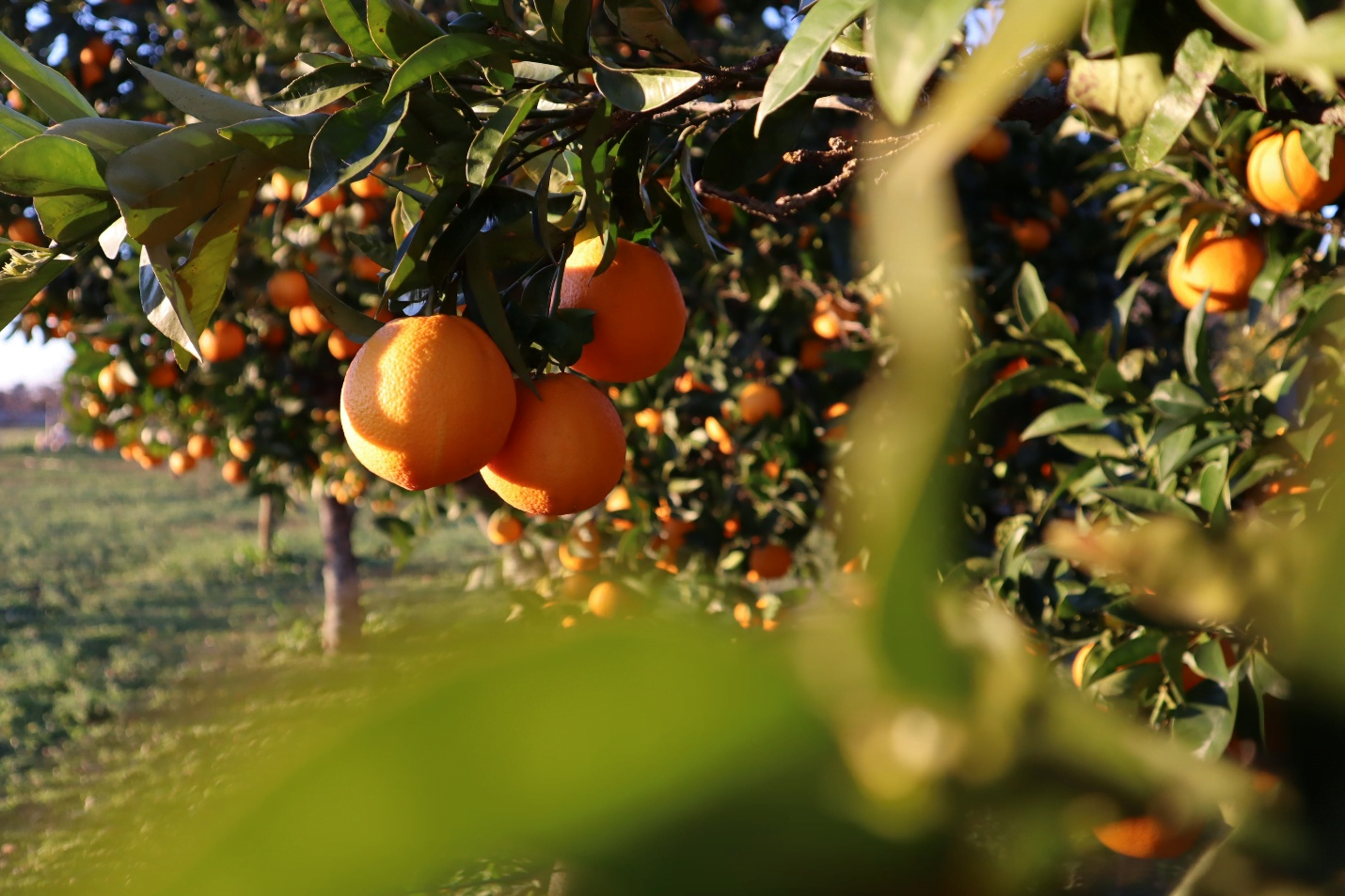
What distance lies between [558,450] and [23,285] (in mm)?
390

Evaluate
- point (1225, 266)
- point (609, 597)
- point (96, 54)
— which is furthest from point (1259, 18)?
point (96, 54)

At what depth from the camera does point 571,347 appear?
28.8 inches

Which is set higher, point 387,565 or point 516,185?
point 516,185

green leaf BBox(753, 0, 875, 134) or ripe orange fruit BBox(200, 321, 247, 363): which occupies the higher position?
green leaf BBox(753, 0, 875, 134)

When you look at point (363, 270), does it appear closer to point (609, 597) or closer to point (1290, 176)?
point (609, 597)

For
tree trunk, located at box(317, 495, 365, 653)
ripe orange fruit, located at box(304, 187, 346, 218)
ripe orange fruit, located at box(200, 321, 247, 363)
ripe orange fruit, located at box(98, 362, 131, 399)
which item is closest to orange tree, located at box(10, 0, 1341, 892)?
ripe orange fruit, located at box(304, 187, 346, 218)

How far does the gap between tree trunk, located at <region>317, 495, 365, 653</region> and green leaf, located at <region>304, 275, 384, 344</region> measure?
4320mm

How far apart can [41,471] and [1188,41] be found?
1604 centimetres

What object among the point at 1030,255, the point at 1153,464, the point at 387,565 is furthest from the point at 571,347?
the point at 387,565

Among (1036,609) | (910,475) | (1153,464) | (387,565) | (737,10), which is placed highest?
(737,10)

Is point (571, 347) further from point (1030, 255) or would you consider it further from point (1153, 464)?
point (1030, 255)

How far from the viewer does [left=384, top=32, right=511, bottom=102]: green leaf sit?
636 mm

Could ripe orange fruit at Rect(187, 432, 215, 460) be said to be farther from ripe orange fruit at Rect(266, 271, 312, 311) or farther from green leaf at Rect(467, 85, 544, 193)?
green leaf at Rect(467, 85, 544, 193)

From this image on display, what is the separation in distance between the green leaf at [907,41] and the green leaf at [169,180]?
20.3 inches
